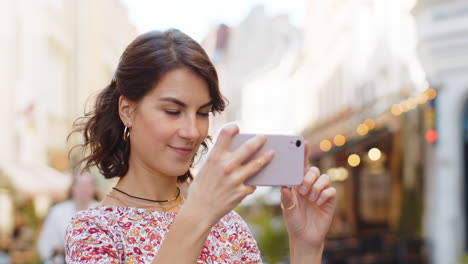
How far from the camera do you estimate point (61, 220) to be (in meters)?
4.63

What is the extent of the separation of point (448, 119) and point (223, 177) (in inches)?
396

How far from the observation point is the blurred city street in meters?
11.0

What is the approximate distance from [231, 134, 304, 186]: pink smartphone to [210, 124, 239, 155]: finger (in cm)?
6

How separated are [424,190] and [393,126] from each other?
4.90ft

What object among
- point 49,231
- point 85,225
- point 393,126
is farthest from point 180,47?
point 393,126

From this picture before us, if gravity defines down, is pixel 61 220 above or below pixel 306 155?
below

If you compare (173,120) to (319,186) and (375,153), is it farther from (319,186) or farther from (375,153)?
(375,153)

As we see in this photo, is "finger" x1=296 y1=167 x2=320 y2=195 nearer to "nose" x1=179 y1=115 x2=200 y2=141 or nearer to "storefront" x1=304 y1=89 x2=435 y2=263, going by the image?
"nose" x1=179 y1=115 x2=200 y2=141

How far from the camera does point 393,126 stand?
12867 millimetres

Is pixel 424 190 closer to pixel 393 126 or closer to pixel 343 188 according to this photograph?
pixel 393 126

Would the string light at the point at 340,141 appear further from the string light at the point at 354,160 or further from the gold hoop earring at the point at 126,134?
the gold hoop earring at the point at 126,134

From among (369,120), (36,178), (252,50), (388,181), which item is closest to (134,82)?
(369,120)

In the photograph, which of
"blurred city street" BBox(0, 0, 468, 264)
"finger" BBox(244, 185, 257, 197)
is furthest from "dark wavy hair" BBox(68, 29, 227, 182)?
"blurred city street" BBox(0, 0, 468, 264)

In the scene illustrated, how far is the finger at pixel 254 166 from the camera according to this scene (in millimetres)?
1429
